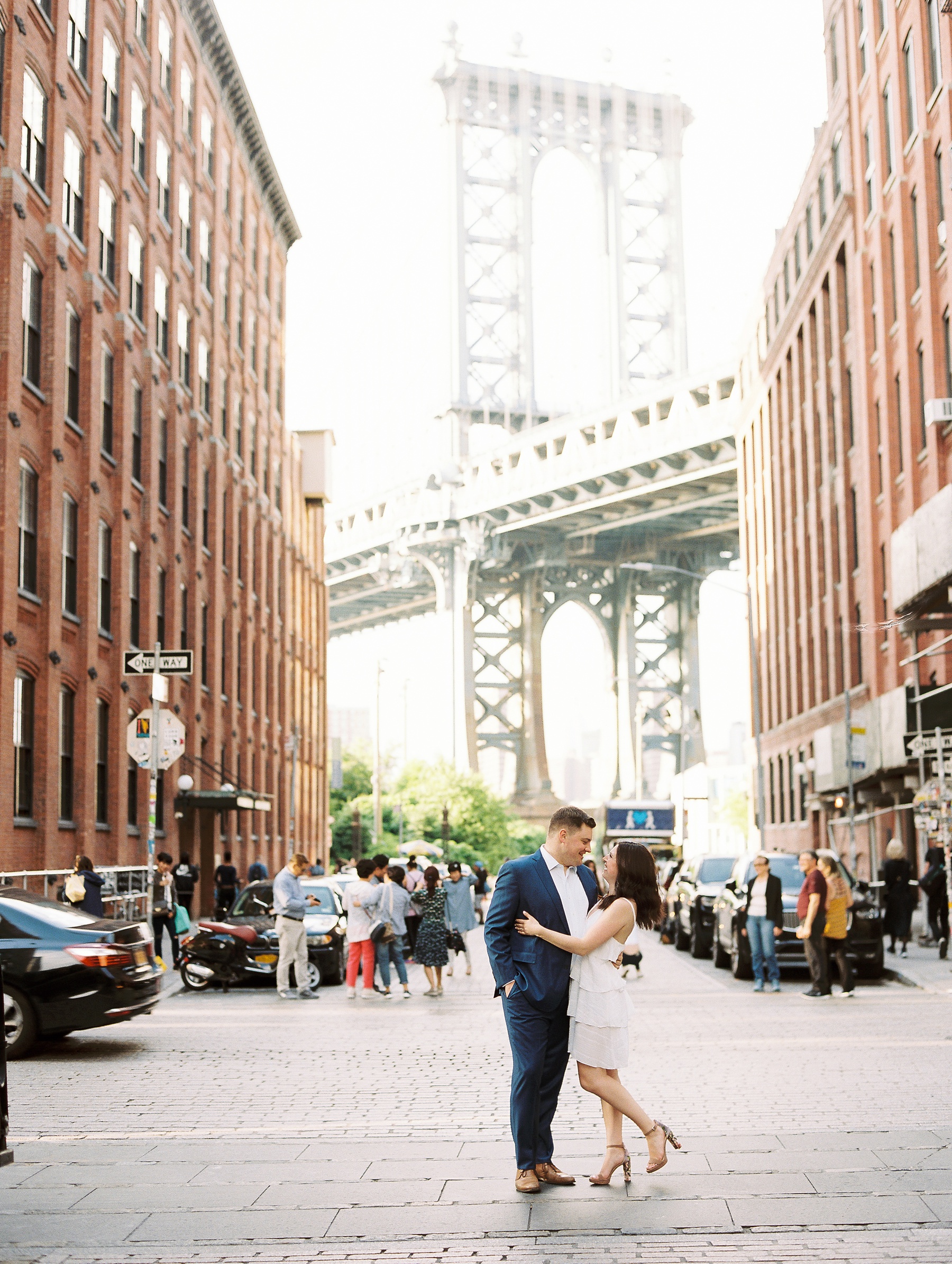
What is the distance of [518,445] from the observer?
8112cm

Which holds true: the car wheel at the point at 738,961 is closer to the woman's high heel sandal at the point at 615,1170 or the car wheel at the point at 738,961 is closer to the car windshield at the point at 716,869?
the car windshield at the point at 716,869

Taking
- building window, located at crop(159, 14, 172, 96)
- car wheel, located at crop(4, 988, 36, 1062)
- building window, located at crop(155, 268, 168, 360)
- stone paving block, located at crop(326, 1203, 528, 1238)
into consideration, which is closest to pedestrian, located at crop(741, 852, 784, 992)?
car wheel, located at crop(4, 988, 36, 1062)

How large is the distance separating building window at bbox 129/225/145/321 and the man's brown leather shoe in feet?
Answer: 88.9

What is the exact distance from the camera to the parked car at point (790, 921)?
1986cm

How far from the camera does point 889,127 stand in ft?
A: 121

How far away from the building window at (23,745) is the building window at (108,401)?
670 cm

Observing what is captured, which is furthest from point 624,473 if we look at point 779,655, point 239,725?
point 239,725

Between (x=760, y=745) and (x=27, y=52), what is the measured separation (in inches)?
1222

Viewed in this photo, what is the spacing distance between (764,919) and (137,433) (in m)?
18.3

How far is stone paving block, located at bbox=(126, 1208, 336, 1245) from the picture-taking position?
21.1ft

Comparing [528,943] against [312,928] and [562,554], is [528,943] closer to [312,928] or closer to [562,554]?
[312,928]

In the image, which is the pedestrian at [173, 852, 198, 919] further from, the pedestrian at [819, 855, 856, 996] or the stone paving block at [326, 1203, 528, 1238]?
the stone paving block at [326, 1203, 528, 1238]

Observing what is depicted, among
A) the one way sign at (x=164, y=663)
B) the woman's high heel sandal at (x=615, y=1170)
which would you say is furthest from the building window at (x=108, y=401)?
the woman's high heel sandal at (x=615, y=1170)

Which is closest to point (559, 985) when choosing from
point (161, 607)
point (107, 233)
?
point (107, 233)
